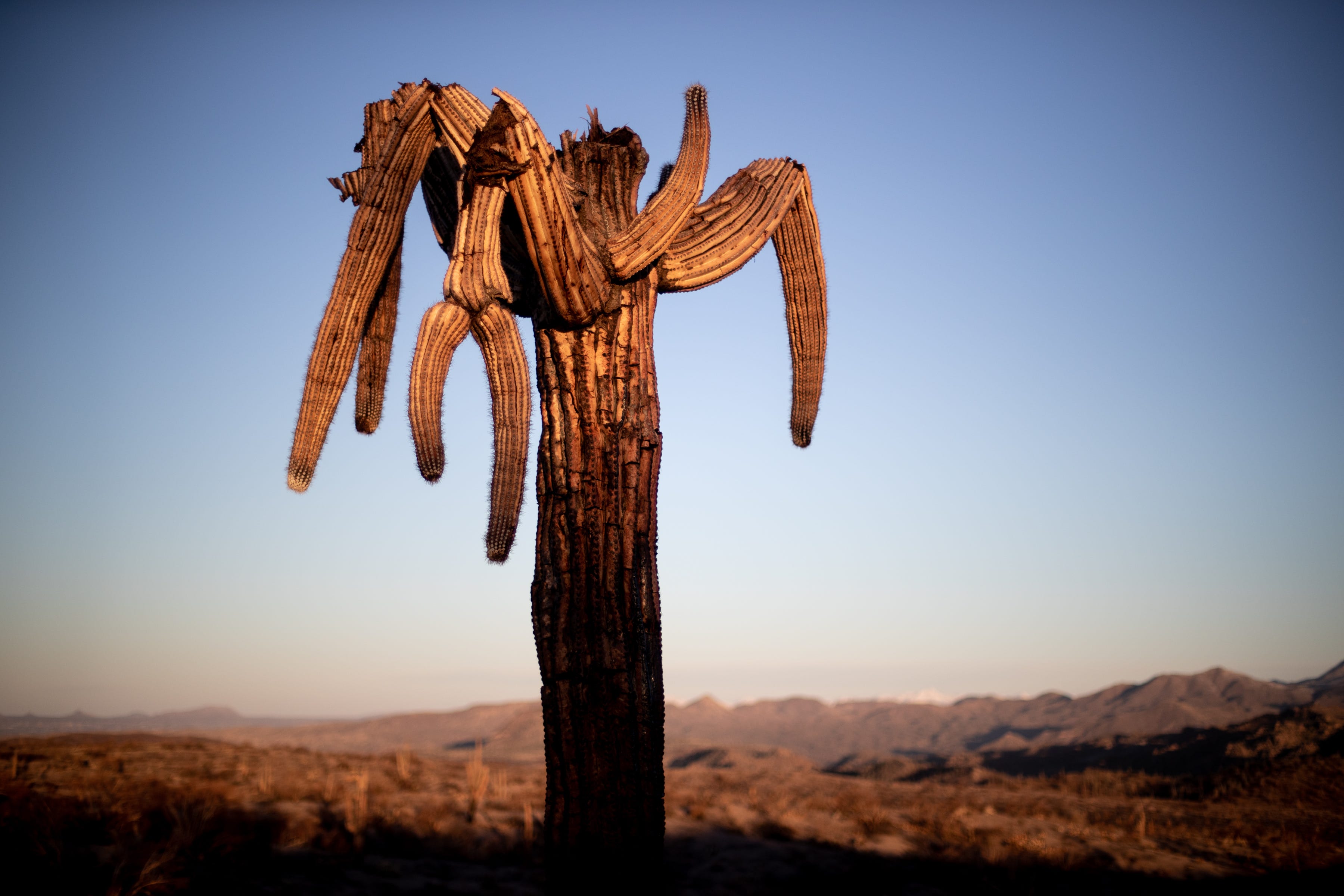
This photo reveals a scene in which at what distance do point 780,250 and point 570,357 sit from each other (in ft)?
6.21

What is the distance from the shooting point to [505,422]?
3898mm

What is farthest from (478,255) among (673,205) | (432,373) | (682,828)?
(682,828)

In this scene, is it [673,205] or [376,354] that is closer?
[673,205]

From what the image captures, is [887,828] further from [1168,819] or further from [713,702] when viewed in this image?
[713,702]

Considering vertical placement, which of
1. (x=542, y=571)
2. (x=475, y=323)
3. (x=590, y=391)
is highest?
(x=475, y=323)

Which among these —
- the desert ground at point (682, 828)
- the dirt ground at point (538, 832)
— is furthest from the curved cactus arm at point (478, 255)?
the dirt ground at point (538, 832)

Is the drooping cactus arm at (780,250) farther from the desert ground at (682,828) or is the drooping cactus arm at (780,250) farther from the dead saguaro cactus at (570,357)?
the desert ground at (682,828)

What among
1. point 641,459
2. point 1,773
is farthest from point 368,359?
point 1,773

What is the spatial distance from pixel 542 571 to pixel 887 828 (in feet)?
35.7

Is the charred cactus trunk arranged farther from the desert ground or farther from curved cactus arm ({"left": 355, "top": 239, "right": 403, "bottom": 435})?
curved cactus arm ({"left": 355, "top": 239, "right": 403, "bottom": 435})

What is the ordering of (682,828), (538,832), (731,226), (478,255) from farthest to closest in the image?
(682,828), (538,832), (731,226), (478,255)

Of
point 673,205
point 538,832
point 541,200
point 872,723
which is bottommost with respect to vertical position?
point 872,723

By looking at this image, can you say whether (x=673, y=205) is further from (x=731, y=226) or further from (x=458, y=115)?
(x=458, y=115)

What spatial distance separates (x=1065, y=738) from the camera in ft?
151
